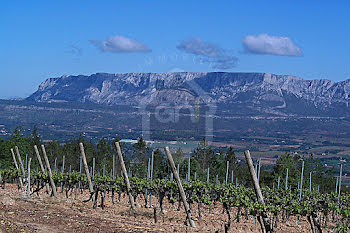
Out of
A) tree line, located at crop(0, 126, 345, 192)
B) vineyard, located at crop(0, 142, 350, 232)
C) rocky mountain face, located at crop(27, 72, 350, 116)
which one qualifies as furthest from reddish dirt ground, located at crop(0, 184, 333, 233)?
rocky mountain face, located at crop(27, 72, 350, 116)

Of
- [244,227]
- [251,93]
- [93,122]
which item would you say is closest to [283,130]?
[251,93]

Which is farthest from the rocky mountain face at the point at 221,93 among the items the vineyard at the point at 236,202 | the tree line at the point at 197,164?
the vineyard at the point at 236,202

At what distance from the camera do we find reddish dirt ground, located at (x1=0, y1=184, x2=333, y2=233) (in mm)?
9820

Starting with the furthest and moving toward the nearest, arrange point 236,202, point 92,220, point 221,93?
point 221,93 < point 236,202 < point 92,220

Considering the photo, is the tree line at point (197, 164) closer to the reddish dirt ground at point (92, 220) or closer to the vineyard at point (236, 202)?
the vineyard at point (236, 202)

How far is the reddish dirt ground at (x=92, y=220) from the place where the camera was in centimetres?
982

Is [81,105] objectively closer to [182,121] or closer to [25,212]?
[182,121]

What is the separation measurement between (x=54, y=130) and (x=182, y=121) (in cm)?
2997

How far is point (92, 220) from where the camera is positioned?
11.0 meters

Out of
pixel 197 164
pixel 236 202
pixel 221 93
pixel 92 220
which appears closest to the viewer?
Result: pixel 92 220

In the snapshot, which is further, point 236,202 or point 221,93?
point 221,93

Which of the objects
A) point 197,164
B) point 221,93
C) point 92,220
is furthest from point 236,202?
point 221,93

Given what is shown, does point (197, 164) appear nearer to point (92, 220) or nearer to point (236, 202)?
point (236, 202)

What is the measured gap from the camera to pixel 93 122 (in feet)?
346
